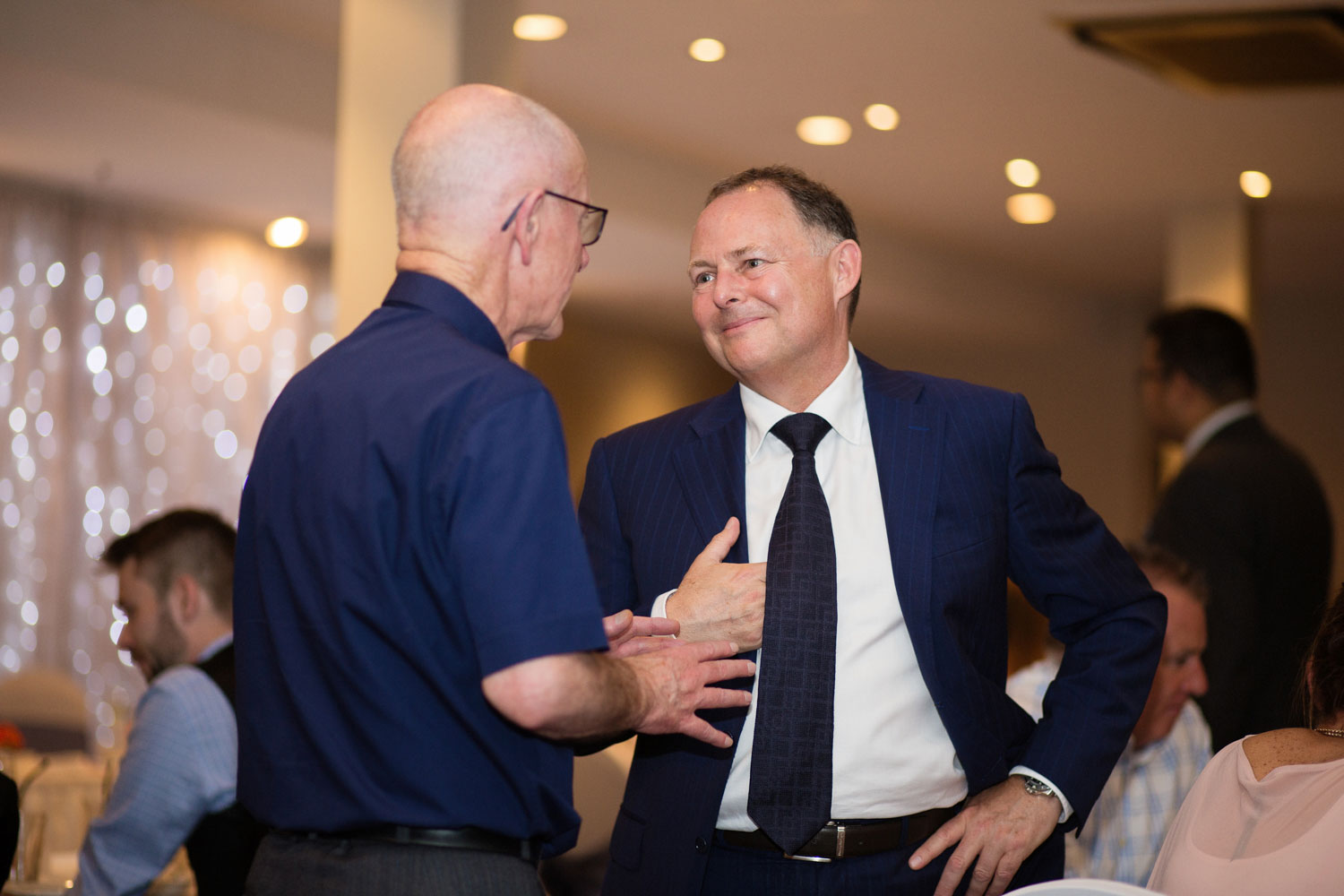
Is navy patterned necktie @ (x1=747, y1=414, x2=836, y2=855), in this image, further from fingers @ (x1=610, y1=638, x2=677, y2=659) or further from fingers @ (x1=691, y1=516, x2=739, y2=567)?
fingers @ (x1=610, y1=638, x2=677, y2=659)

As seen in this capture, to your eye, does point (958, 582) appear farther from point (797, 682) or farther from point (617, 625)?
point (617, 625)

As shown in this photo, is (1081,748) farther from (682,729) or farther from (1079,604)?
(682,729)

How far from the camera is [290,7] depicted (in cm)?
514

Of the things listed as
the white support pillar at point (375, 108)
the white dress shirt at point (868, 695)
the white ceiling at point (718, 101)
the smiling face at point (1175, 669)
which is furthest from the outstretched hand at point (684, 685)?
the white ceiling at point (718, 101)

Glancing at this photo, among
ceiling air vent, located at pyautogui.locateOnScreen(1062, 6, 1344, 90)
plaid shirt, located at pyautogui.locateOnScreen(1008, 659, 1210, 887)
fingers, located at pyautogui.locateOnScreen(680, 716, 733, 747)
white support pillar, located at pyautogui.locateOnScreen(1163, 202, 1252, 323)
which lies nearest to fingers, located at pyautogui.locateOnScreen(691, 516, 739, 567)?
fingers, located at pyautogui.locateOnScreen(680, 716, 733, 747)

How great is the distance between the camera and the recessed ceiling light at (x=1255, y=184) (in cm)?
707

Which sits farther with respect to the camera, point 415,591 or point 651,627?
point 651,627

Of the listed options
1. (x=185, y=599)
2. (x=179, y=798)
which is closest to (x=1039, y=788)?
(x=179, y=798)

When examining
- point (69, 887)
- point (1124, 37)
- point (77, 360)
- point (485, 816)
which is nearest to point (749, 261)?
point (485, 816)

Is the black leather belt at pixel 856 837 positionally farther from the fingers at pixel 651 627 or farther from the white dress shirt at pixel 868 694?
the fingers at pixel 651 627

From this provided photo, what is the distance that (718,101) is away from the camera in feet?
19.9

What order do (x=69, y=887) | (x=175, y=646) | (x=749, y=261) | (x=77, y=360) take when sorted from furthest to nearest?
(x=77, y=360) → (x=175, y=646) → (x=69, y=887) → (x=749, y=261)

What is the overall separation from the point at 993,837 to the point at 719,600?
50 cm

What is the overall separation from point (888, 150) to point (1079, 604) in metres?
5.08
